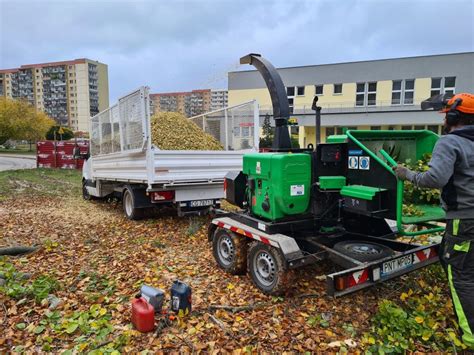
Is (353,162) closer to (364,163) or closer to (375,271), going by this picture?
(364,163)

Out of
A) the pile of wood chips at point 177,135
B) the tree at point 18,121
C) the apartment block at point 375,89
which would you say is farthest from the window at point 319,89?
the tree at point 18,121

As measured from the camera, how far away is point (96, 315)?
11.4 feet

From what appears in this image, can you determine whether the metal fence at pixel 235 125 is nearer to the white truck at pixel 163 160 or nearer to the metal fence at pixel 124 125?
the white truck at pixel 163 160

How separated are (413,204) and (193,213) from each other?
14.4ft

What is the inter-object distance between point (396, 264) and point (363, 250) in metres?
0.31

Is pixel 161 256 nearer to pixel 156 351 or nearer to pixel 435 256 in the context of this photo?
pixel 156 351

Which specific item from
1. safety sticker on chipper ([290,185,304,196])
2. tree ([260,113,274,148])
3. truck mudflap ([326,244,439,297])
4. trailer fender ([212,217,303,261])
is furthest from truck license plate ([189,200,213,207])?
tree ([260,113,274,148])

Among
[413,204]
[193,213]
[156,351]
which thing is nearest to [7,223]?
[193,213]

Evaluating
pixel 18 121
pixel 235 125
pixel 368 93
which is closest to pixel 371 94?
pixel 368 93

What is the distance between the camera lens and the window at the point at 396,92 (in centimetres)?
2930

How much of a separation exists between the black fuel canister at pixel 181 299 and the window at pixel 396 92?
30.1 m

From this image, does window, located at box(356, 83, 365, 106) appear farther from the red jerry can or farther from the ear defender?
the red jerry can

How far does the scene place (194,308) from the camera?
357cm

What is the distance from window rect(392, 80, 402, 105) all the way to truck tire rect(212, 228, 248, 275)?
28.9 m
